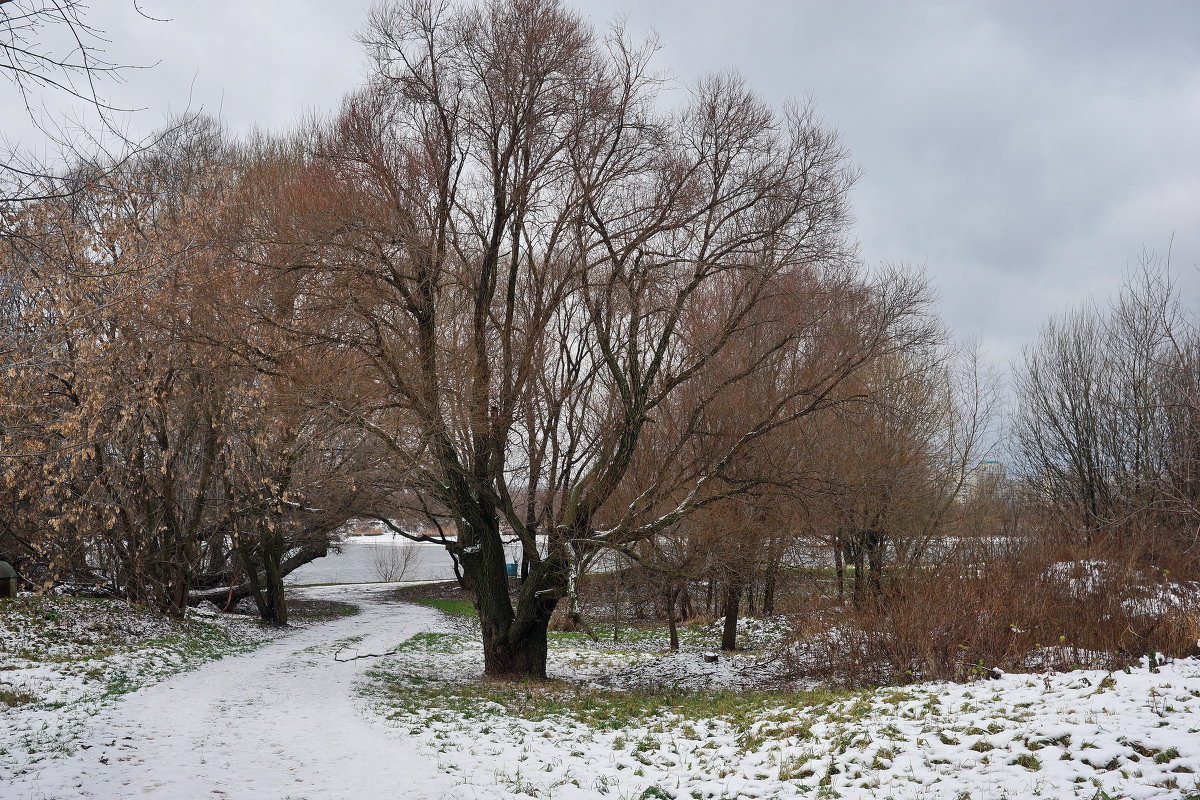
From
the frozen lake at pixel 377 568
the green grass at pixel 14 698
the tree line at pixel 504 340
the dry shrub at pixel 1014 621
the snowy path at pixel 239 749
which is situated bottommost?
the frozen lake at pixel 377 568

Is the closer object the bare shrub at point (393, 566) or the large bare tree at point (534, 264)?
the large bare tree at point (534, 264)

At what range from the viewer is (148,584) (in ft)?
51.1

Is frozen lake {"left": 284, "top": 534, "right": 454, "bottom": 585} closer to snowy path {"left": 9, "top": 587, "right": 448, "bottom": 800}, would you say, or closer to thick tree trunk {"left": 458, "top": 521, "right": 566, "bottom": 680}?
thick tree trunk {"left": 458, "top": 521, "right": 566, "bottom": 680}

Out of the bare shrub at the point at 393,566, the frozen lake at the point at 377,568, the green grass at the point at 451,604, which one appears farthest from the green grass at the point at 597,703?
the frozen lake at the point at 377,568

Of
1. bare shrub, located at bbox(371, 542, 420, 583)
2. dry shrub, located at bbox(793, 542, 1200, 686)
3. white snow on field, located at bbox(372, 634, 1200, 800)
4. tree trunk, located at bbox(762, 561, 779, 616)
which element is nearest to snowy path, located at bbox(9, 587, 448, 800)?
white snow on field, located at bbox(372, 634, 1200, 800)

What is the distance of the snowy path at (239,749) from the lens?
5824 mm

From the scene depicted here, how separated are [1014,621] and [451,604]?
2295 centimetres

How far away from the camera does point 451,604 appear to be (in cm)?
2917

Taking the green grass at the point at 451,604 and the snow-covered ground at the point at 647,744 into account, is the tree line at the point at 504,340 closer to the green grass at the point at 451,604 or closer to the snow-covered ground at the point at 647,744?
the snow-covered ground at the point at 647,744

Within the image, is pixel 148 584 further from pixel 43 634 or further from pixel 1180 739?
pixel 1180 739

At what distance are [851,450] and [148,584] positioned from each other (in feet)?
48.1

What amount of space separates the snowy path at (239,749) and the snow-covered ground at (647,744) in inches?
1.1

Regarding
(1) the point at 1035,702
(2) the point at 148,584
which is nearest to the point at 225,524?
(2) the point at 148,584

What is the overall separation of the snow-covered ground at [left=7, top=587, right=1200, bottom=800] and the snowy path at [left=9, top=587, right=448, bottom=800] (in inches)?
1.1
